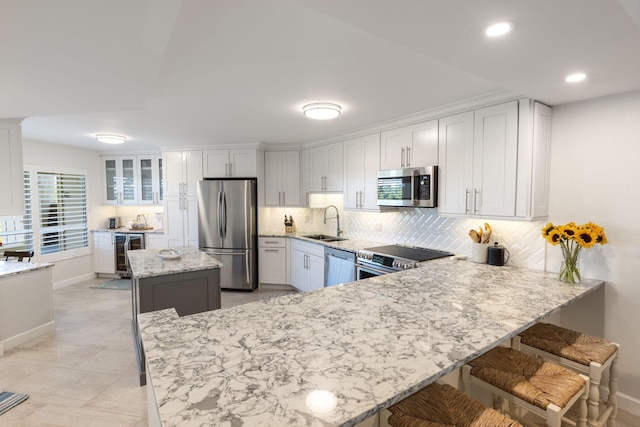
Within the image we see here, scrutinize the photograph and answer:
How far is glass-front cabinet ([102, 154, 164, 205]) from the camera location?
6.02 metres

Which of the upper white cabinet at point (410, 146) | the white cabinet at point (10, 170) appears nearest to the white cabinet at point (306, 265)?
the upper white cabinet at point (410, 146)

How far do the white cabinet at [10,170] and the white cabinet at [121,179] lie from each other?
2.85 meters

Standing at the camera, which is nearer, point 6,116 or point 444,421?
point 444,421

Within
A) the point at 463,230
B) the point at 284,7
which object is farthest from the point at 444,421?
the point at 463,230

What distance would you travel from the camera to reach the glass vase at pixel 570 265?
232 cm

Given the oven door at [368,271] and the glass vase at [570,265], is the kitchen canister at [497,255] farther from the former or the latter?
the oven door at [368,271]

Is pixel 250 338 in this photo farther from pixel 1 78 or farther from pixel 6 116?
pixel 6 116

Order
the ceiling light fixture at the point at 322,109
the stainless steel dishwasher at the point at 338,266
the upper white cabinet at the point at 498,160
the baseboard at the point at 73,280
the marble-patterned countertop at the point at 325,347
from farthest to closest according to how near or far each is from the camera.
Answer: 1. the baseboard at the point at 73,280
2. the stainless steel dishwasher at the point at 338,266
3. the ceiling light fixture at the point at 322,109
4. the upper white cabinet at the point at 498,160
5. the marble-patterned countertop at the point at 325,347

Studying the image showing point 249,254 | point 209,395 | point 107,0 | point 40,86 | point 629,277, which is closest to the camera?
point 209,395

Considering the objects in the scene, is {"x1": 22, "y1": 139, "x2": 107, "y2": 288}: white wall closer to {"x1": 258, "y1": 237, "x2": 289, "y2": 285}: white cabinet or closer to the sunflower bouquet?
{"x1": 258, "y1": 237, "x2": 289, "y2": 285}: white cabinet

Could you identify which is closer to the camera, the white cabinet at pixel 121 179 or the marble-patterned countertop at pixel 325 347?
the marble-patterned countertop at pixel 325 347

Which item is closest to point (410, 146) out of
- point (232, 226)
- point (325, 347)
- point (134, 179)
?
point (325, 347)

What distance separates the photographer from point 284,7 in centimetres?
143

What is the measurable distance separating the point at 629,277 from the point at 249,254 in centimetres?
437
